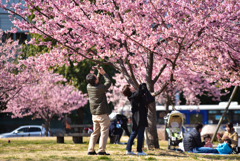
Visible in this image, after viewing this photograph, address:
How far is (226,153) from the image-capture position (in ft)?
34.5

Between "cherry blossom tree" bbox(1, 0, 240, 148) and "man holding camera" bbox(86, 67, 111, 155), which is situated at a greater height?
"cherry blossom tree" bbox(1, 0, 240, 148)

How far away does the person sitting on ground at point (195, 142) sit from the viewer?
1020cm

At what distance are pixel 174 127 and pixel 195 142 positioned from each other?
1.78 meters

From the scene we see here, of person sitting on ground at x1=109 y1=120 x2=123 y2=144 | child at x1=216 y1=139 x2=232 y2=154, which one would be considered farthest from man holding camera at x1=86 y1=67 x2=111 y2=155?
person sitting on ground at x1=109 y1=120 x2=123 y2=144

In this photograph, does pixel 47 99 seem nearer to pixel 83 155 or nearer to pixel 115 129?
pixel 115 129

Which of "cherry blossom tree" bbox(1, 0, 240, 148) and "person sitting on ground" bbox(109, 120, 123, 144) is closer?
"cherry blossom tree" bbox(1, 0, 240, 148)

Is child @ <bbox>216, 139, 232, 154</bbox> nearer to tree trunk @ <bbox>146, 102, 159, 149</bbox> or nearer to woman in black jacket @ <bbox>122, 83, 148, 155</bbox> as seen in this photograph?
tree trunk @ <bbox>146, 102, 159, 149</bbox>

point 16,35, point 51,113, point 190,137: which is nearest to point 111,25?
point 190,137

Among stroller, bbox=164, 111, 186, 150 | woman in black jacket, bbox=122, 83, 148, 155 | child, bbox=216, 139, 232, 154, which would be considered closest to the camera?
woman in black jacket, bbox=122, 83, 148, 155

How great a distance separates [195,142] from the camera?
1034cm

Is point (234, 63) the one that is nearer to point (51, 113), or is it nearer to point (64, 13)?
point (64, 13)

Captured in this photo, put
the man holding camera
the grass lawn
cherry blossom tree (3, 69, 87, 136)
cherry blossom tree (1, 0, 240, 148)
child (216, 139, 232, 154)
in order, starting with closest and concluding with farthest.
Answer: the grass lawn → the man holding camera → cherry blossom tree (1, 0, 240, 148) → child (216, 139, 232, 154) → cherry blossom tree (3, 69, 87, 136)

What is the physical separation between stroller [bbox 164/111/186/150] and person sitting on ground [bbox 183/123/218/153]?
1.11 m

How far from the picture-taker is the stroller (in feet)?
37.8
